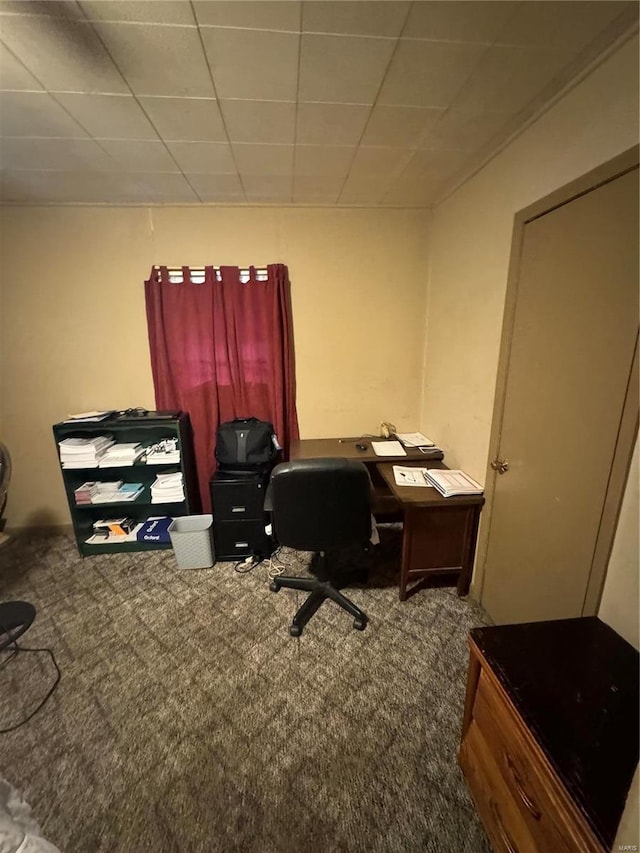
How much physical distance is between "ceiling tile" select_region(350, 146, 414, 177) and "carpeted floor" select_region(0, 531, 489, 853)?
2550 millimetres

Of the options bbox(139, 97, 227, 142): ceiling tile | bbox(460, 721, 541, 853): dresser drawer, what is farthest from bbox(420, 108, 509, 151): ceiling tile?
bbox(460, 721, 541, 853): dresser drawer

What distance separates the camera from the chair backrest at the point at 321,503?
1.60m

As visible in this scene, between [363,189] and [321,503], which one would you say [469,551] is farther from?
[363,189]

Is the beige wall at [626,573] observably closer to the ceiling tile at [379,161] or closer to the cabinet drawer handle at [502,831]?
the cabinet drawer handle at [502,831]

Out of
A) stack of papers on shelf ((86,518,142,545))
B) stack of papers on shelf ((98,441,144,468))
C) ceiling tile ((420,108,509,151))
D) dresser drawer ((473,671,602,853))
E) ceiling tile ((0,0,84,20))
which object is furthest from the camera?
stack of papers on shelf ((86,518,142,545))

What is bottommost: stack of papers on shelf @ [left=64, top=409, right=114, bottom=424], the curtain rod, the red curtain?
stack of papers on shelf @ [left=64, top=409, right=114, bottom=424]

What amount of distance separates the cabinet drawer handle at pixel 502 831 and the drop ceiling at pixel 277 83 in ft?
7.81

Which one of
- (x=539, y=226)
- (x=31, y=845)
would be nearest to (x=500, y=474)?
(x=539, y=226)

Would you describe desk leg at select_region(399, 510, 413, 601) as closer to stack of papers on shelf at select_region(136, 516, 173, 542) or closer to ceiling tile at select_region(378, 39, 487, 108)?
stack of papers on shelf at select_region(136, 516, 173, 542)

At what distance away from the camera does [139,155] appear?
1.82 meters

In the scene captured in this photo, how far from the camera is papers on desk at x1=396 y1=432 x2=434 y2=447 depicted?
264 cm

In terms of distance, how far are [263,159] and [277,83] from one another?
24.3 inches

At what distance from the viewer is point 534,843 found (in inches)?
33.1

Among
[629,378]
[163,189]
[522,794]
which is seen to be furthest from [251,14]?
[522,794]
